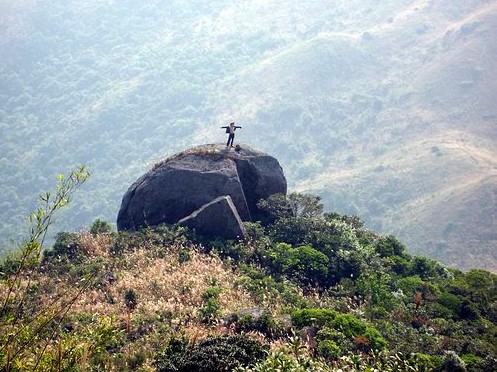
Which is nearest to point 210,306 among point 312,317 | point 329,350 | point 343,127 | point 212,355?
point 312,317

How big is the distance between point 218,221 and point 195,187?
2506 mm

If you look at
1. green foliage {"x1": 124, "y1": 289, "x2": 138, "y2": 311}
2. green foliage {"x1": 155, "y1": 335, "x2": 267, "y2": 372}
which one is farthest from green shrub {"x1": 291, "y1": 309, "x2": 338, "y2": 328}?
green foliage {"x1": 124, "y1": 289, "x2": 138, "y2": 311}

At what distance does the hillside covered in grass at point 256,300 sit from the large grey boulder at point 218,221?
1.66 ft

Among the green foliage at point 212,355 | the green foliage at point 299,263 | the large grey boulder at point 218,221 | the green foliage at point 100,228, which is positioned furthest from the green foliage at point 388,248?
the green foliage at point 212,355

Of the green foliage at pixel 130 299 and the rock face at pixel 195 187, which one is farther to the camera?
the rock face at pixel 195 187

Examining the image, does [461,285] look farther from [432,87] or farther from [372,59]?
[372,59]

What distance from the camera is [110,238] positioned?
23.0 metres

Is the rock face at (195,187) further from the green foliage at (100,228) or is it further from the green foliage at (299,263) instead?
the green foliage at (299,263)

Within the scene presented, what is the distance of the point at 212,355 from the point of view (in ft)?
36.5

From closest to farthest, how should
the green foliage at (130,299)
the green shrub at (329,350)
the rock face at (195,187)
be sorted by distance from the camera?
1. the green shrub at (329,350)
2. the green foliage at (130,299)
3. the rock face at (195,187)

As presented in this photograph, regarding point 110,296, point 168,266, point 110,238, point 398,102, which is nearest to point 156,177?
point 110,238

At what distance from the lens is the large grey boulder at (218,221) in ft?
75.9

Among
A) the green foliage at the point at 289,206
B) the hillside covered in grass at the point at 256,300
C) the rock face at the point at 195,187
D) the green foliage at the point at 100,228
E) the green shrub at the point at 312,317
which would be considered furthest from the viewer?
the green foliage at the point at 289,206

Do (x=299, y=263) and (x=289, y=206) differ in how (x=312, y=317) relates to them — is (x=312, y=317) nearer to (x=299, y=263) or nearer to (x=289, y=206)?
(x=299, y=263)
